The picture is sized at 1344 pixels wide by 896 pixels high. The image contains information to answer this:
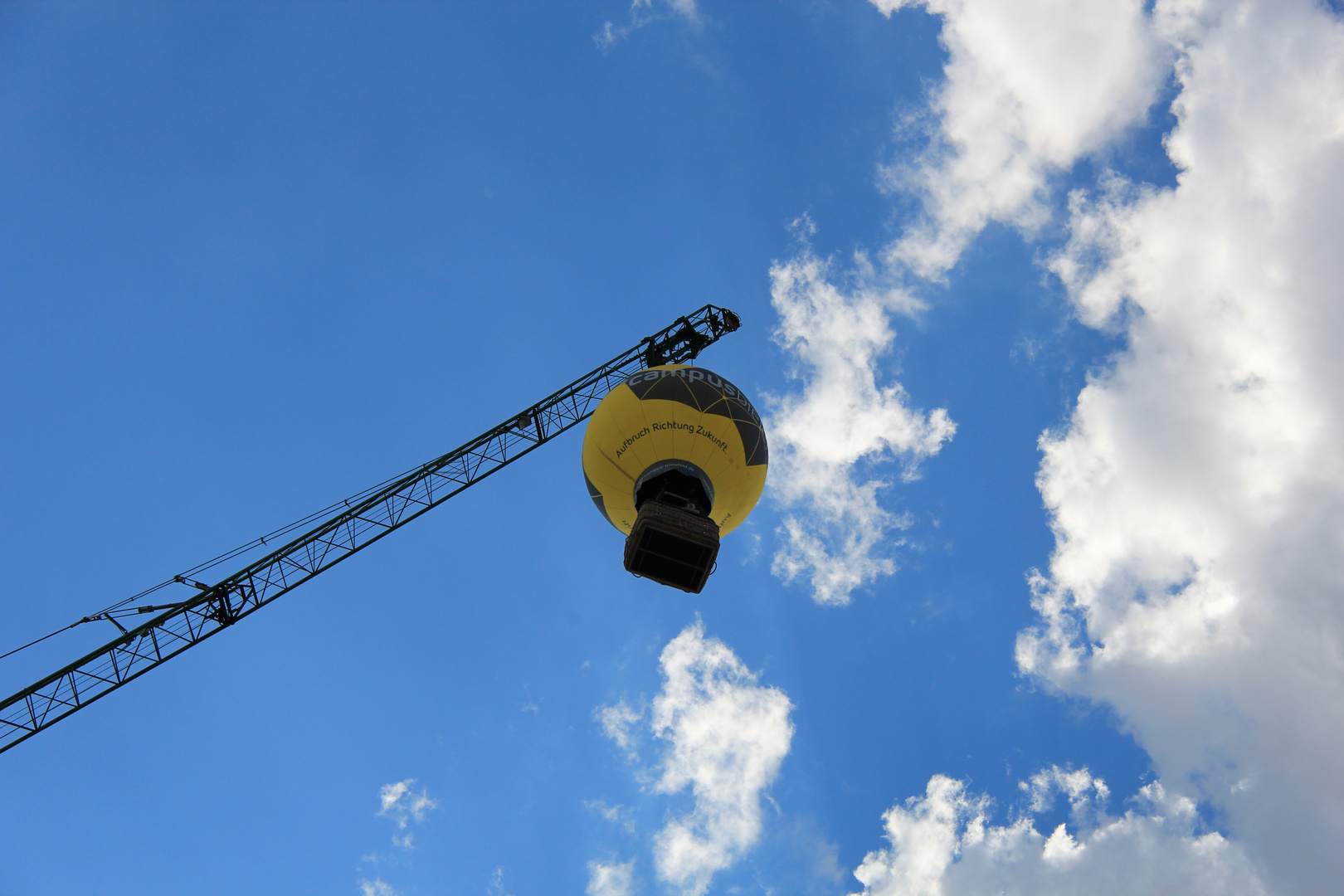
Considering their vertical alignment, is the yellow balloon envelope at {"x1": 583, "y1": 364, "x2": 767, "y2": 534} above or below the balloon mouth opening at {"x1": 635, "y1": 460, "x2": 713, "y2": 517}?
above

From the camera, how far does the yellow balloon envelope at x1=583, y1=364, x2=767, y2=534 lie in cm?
1683

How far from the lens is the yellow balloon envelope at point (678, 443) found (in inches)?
663

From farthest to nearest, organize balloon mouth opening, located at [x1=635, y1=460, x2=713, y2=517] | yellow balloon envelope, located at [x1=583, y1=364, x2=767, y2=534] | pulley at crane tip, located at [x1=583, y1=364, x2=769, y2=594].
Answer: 1. yellow balloon envelope, located at [x1=583, y1=364, x2=767, y2=534]
2. balloon mouth opening, located at [x1=635, y1=460, x2=713, y2=517]
3. pulley at crane tip, located at [x1=583, y1=364, x2=769, y2=594]

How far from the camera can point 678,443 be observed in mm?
16766

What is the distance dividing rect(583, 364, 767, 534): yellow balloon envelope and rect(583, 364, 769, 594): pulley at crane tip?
0.7 inches

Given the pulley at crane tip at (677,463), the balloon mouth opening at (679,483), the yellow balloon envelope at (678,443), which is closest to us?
the pulley at crane tip at (677,463)

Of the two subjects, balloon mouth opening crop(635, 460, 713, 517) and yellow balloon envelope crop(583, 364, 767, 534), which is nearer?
balloon mouth opening crop(635, 460, 713, 517)

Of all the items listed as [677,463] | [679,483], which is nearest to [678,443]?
[677,463]

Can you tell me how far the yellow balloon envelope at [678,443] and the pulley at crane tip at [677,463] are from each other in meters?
0.02

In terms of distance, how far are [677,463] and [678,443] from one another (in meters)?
0.41

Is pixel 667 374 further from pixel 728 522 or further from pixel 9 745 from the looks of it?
pixel 9 745

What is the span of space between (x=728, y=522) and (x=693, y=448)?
211 centimetres

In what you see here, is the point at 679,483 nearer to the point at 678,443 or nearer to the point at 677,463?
the point at 677,463

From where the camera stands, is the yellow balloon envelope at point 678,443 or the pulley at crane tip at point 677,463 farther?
the yellow balloon envelope at point 678,443
